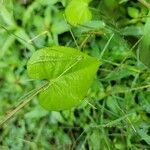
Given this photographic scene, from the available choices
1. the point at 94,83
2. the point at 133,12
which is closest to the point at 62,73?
the point at 94,83

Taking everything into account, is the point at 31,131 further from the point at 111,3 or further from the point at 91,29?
the point at 111,3

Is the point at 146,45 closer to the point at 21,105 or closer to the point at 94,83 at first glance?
the point at 94,83

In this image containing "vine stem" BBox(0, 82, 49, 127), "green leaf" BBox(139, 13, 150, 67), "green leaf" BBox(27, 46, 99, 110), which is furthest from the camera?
"vine stem" BBox(0, 82, 49, 127)

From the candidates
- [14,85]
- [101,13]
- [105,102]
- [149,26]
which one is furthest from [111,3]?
[14,85]

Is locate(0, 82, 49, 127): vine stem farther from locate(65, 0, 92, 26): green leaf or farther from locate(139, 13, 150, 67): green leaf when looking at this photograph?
locate(139, 13, 150, 67): green leaf

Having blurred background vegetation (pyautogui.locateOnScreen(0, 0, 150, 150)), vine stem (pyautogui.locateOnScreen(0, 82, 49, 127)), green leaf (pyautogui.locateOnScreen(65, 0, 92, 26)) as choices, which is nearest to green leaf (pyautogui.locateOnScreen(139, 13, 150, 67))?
blurred background vegetation (pyautogui.locateOnScreen(0, 0, 150, 150))

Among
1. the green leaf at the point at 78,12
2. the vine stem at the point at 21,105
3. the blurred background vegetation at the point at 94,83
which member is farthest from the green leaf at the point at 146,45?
the vine stem at the point at 21,105
